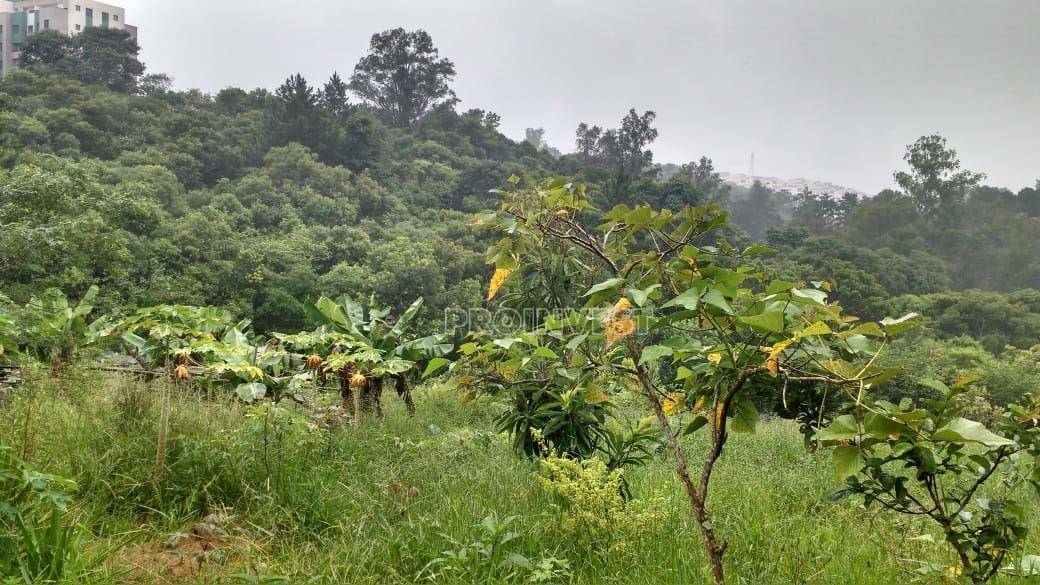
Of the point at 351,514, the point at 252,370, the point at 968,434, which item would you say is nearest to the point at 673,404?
the point at 968,434

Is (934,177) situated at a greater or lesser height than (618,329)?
greater

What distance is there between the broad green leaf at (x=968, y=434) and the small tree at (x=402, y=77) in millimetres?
35512

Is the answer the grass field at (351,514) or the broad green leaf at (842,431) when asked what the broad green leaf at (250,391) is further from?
the broad green leaf at (842,431)

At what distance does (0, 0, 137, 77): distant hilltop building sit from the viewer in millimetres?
34156

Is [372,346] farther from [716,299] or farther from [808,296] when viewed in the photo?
[808,296]

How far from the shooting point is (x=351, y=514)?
6.66 feet

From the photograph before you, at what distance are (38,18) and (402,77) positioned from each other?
2167 centimetres

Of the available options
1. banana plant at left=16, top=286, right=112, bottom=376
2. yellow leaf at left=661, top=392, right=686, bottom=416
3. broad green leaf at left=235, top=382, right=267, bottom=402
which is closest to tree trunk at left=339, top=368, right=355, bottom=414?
broad green leaf at left=235, top=382, right=267, bottom=402

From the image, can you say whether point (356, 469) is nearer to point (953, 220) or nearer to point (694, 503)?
point (694, 503)

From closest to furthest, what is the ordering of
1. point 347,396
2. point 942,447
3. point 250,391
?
point 942,447
point 250,391
point 347,396

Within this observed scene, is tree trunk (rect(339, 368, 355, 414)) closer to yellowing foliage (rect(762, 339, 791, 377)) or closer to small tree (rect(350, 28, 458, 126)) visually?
yellowing foliage (rect(762, 339, 791, 377))

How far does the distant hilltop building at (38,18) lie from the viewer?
3416 cm

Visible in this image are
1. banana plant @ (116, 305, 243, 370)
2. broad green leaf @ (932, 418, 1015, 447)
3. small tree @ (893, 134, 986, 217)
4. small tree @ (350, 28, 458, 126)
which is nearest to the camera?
broad green leaf @ (932, 418, 1015, 447)

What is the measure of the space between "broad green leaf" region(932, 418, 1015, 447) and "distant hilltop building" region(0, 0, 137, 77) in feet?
142
